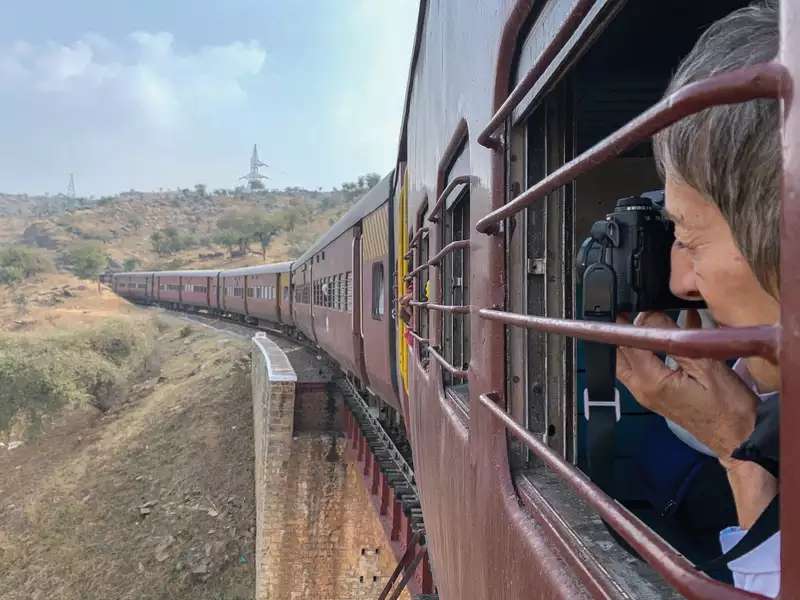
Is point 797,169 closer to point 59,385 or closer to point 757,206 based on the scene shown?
point 757,206

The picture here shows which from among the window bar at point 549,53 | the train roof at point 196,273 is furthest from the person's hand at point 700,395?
the train roof at point 196,273

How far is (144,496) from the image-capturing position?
70.8ft

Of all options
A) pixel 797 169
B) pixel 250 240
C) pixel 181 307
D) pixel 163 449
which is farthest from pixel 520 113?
pixel 250 240

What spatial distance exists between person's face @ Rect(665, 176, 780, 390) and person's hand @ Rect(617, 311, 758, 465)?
0.10 m

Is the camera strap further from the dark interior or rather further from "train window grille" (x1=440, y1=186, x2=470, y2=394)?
"train window grille" (x1=440, y1=186, x2=470, y2=394)

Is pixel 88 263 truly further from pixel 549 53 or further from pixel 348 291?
pixel 549 53

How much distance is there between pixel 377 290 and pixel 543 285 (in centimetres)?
595

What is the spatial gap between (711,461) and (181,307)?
44.9 metres

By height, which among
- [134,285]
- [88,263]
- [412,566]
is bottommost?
[412,566]

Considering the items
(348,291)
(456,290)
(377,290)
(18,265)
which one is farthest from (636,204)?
(18,265)

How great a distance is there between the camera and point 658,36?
6.82ft

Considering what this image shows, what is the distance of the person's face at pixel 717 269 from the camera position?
0.84m

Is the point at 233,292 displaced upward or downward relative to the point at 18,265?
downward

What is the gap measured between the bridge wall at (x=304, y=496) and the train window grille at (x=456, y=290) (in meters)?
11.2
